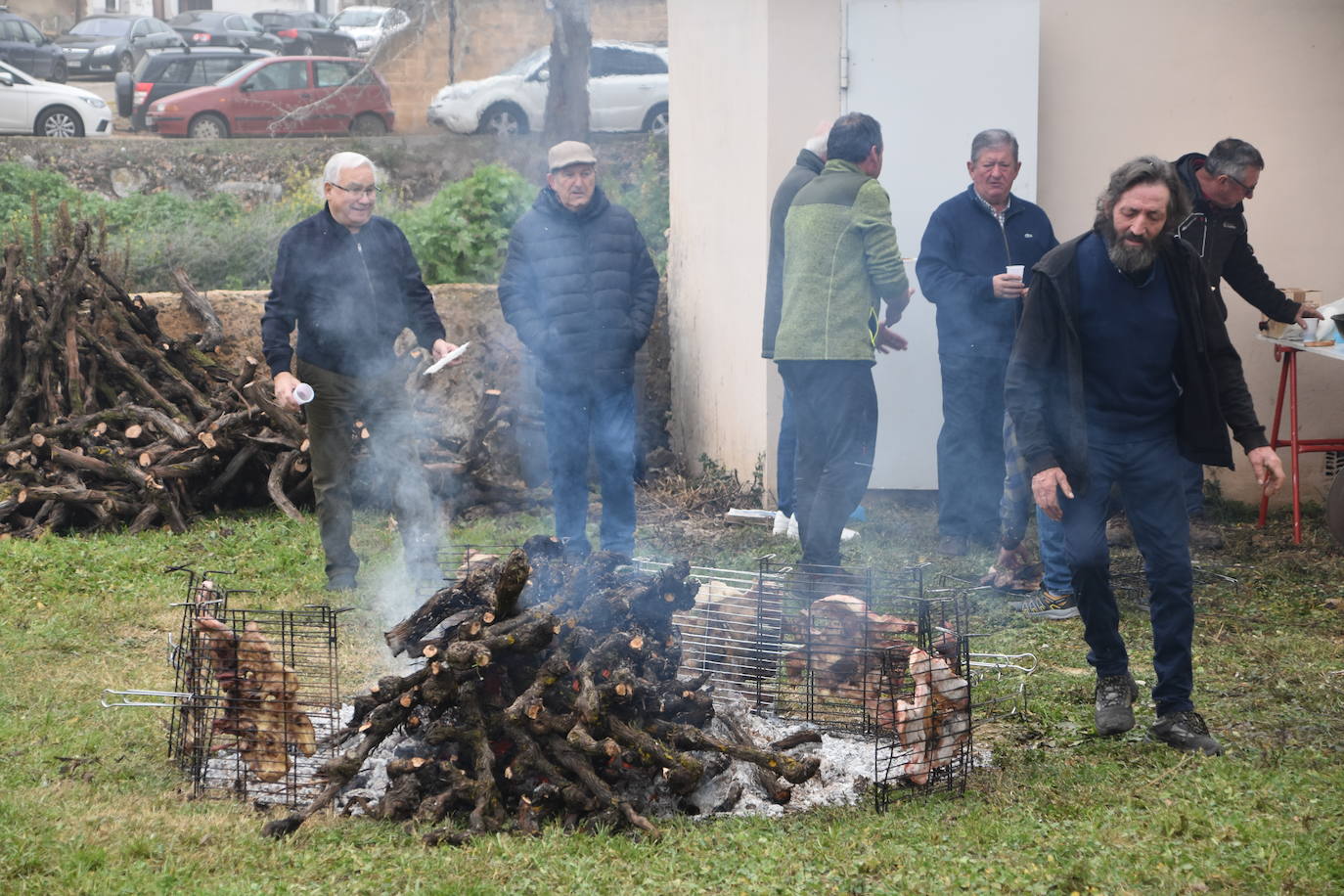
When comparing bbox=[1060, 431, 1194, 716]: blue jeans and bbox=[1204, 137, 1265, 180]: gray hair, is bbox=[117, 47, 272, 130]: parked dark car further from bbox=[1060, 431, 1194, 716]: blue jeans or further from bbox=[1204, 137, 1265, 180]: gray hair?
bbox=[1060, 431, 1194, 716]: blue jeans

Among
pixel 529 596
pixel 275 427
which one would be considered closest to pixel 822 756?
pixel 529 596

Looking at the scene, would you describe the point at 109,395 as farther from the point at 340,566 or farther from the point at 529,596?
the point at 529,596

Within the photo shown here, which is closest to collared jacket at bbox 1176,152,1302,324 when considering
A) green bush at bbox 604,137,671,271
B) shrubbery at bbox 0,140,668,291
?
green bush at bbox 604,137,671,271

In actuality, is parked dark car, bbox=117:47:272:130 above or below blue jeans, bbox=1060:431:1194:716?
above

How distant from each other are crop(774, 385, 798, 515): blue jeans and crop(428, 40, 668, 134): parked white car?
53.2 ft

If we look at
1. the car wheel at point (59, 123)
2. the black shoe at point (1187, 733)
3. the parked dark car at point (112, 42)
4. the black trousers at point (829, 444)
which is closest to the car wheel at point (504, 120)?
the car wheel at point (59, 123)

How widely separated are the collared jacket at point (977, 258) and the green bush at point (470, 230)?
551cm

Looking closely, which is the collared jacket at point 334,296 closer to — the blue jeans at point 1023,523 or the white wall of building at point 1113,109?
the white wall of building at point 1113,109

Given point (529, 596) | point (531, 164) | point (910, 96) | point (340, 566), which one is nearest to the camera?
point (529, 596)

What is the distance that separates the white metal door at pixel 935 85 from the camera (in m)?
8.40

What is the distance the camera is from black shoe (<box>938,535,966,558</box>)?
7.92m

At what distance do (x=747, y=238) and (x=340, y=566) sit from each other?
3644 mm

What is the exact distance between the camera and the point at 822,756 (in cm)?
483

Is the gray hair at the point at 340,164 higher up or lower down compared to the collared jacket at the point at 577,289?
higher up
